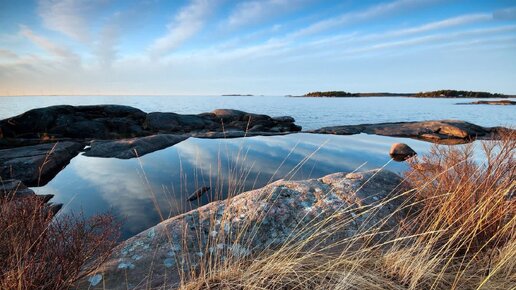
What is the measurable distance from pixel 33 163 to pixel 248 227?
43.8ft

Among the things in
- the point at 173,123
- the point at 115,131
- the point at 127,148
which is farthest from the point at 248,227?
the point at 173,123

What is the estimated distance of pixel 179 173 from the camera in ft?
45.2

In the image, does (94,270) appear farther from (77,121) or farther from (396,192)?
(77,121)

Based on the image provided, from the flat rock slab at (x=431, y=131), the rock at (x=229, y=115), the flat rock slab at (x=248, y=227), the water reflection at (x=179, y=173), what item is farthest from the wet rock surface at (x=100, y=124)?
the flat rock slab at (x=248, y=227)

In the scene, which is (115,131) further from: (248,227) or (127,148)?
(248,227)

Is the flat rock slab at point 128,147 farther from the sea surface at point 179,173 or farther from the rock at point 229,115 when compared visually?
the rock at point 229,115

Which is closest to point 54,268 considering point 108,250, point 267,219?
point 108,250

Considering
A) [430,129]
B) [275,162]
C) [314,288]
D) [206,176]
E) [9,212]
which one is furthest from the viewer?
[430,129]

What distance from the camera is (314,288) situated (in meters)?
2.56

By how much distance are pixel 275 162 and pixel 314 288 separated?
14186 mm

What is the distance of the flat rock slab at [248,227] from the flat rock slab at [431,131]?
23788 mm

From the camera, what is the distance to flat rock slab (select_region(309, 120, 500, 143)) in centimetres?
2592

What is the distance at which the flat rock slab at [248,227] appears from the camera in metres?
3.58

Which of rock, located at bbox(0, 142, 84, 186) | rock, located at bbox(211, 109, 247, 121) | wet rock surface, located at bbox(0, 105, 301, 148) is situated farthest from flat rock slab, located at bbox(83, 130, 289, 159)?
rock, located at bbox(211, 109, 247, 121)
